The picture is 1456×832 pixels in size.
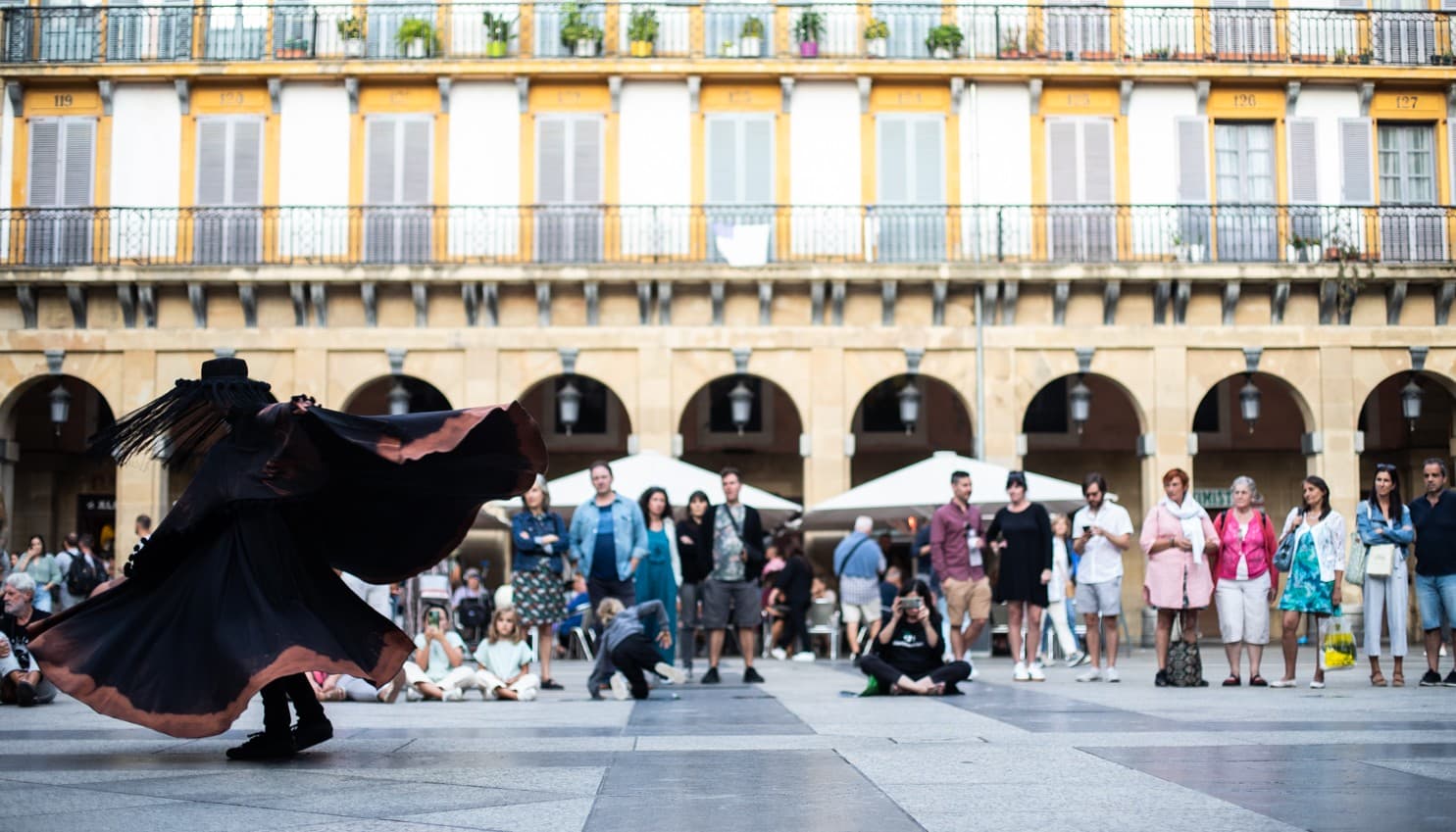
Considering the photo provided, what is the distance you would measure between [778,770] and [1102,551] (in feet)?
28.0

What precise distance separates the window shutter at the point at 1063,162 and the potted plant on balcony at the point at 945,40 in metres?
1.86

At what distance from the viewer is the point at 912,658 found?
44.0 ft

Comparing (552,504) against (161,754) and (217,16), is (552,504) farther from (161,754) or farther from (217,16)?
(161,754)

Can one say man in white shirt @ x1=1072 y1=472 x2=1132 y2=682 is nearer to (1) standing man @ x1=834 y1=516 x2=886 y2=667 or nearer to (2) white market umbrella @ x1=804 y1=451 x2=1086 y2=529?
(1) standing man @ x1=834 y1=516 x2=886 y2=667

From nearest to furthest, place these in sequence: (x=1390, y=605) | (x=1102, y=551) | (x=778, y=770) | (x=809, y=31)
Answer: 1. (x=778, y=770)
2. (x=1390, y=605)
3. (x=1102, y=551)
4. (x=809, y=31)

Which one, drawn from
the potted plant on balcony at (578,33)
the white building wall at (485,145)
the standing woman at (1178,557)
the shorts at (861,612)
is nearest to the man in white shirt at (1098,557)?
the standing woman at (1178,557)

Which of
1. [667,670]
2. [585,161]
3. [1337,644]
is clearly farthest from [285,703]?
[585,161]

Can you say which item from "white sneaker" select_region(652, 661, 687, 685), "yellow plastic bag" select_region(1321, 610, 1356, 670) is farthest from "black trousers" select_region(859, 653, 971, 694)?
"yellow plastic bag" select_region(1321, 610, 1356, 670)

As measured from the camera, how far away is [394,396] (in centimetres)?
2698

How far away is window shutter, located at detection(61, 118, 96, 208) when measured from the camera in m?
28.1

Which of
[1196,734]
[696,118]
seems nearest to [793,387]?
[696,118]

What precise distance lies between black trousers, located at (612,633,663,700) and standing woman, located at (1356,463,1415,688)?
5695 millimetres

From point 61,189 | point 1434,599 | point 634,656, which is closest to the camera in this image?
point 634,656

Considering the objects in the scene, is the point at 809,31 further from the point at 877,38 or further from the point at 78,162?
the point at 78,162
